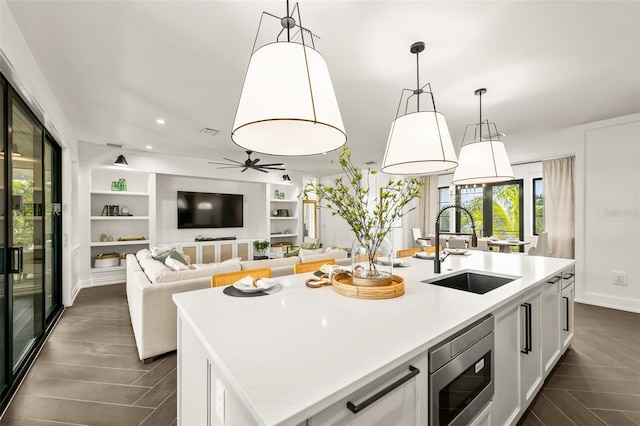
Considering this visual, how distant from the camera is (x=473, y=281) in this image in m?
2.25

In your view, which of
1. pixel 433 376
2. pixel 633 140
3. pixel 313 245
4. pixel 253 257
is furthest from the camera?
pixel 253 257

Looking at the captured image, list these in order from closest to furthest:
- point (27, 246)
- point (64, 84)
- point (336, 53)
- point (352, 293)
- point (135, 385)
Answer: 1. point (352, 293)
2. point (135, 385)
3. point (336, 53)
4. point (27, 246)
5. point (64, 84)

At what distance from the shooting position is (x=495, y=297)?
4.87 feet

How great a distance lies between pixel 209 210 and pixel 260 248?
1471 mm

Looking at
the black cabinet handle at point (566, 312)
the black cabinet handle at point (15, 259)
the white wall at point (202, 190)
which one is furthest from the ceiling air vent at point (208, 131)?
the black cabinet handle at point (566, 312)

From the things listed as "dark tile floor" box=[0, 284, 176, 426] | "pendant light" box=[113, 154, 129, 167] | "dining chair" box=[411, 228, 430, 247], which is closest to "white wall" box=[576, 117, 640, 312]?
"dining chair" box=[411, 228, 430, 247]

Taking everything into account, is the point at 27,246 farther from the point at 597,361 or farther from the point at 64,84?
the point at 597,361

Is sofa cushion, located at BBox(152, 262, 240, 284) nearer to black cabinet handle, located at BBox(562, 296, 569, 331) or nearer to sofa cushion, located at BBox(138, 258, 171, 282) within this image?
sofa cushion, located at BBox(138, 258, 171, 282)

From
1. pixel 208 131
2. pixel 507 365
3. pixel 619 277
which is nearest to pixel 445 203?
pixel 619 277

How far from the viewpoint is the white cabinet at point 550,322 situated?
198 cm

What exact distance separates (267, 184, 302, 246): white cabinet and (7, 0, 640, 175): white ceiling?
413 centimetres

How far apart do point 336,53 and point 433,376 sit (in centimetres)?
226

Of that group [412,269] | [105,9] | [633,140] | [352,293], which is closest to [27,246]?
[105,9]

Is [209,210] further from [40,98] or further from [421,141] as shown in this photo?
[421,141]
